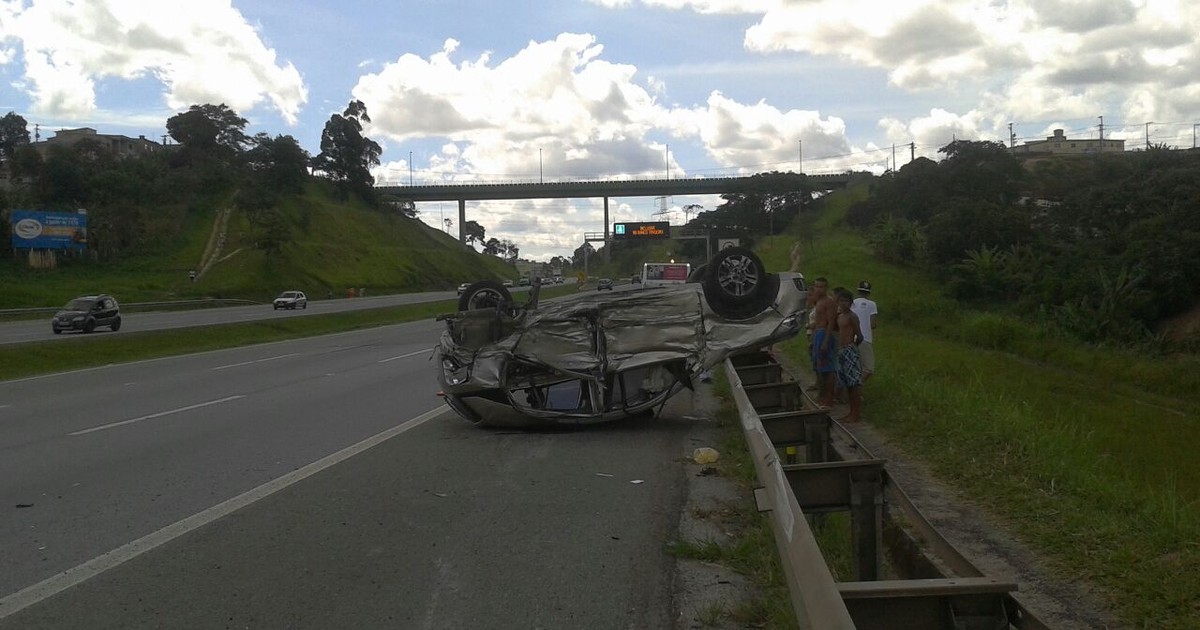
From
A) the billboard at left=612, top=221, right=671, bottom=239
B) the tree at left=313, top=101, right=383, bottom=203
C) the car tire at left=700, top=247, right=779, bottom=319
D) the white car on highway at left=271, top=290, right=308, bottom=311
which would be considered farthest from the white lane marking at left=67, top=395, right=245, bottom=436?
the tree at left=313, top=101, right=383, bottom=203

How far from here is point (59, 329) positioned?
3428cm

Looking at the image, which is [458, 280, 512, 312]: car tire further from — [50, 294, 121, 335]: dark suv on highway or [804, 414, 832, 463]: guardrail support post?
[50, 294, 121, 335]: dark suv on highway

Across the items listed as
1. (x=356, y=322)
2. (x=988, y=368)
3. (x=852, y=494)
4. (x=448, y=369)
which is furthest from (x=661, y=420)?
(x=356, y=322)

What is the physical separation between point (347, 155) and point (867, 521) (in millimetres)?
111396

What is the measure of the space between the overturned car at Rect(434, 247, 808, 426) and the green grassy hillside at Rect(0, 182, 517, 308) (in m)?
49.4

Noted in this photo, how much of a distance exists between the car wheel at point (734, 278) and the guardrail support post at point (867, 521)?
6371 millimetres

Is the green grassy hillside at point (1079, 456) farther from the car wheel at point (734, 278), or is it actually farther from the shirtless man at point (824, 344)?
the car wheel at point (734, 278)

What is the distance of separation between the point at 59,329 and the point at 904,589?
36.7 m

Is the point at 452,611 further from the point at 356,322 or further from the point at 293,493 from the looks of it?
the point at 356,322

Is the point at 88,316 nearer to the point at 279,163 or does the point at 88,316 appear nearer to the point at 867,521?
the point at 867,521

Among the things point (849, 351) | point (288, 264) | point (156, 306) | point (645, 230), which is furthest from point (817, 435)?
point (288, 264)

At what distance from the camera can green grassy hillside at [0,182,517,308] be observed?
198ft

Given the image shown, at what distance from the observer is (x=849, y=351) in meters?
11.7

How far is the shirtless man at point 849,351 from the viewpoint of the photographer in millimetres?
11672
